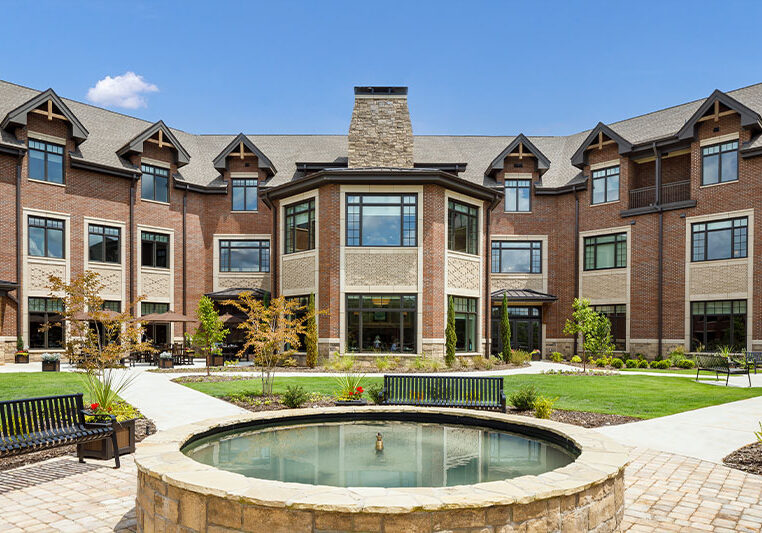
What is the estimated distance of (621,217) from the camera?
90.3 ft

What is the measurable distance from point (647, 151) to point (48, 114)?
1078 inches

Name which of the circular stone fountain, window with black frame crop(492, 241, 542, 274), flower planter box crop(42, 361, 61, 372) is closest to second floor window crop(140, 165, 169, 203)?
flower planter box crop(42, 361, 61, 372)

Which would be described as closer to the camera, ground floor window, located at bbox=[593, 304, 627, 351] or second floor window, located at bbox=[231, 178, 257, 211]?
ground floor window, located at bbox=[593, 304, 627, 351]

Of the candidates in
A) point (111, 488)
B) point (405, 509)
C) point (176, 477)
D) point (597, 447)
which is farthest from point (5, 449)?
point (597, 447)

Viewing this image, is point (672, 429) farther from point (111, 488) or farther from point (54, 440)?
point (54, 440)

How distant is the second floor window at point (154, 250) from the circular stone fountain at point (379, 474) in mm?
21890


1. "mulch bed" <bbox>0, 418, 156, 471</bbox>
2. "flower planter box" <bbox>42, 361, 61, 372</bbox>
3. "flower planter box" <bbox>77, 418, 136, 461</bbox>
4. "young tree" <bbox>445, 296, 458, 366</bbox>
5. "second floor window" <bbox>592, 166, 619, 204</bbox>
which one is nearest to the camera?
"mulch bed" <bbox>0, 418, 156, 471</bbox>

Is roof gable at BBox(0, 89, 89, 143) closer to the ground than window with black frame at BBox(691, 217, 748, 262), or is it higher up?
higher up

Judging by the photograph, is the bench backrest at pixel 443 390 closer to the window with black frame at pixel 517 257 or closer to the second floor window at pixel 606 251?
the second floor window at pixel 606 251

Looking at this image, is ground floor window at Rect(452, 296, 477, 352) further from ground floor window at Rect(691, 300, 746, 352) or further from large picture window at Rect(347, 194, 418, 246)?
ground floor window at Rect(691, 300, 746, 352)

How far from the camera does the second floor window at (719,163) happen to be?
2410 centimetres

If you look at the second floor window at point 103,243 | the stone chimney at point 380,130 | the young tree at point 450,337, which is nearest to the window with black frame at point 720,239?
the young tree at point 450,337

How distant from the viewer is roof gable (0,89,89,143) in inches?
899

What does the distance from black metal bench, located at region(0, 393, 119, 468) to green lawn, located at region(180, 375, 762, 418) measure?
6104 millimetres
